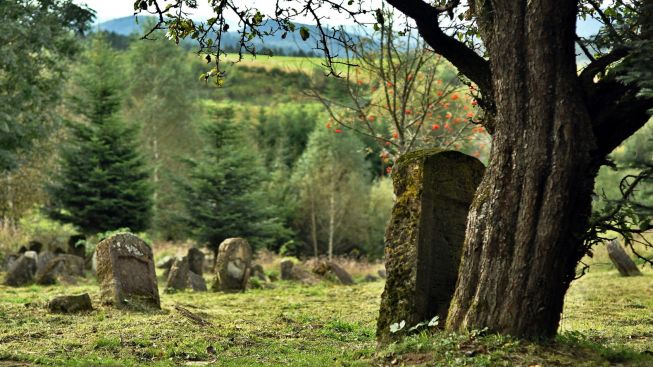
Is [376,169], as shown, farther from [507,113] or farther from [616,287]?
[507,113]

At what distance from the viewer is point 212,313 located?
13.7 metres

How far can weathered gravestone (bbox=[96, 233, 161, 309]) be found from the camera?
1273cm

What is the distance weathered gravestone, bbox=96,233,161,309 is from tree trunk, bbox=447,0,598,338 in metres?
6.66

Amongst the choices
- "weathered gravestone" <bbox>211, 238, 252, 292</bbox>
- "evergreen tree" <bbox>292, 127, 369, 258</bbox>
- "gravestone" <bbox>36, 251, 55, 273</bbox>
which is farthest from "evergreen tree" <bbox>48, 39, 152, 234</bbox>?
"evergreen tree" <bbox>292, 127, 369, 258</bbox>

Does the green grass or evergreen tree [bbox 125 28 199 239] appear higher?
evergreen tree [bbox 125 28 199 239]

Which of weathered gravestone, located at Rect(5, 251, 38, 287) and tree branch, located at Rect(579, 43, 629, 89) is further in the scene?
weathered gravestone, located at Rect(5, 251, 38, 287)

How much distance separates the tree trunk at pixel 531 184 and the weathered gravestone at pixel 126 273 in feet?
21.9

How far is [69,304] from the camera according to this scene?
12.0 meters

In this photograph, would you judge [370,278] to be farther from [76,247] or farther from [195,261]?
[76,247]

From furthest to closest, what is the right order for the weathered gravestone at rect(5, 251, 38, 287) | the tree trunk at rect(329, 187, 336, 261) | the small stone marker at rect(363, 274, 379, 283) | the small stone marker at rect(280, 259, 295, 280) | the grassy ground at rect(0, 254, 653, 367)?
the tree trunk at rect(329, 187, 336, 261), the small stone marker at rect(363, 274, 379, 283), the small stone marker at rect(280, 259, 295, 280), the weathered gravestone at rect(5, 251, 38, 287), the grassy ground at rect(0, 254, 653, 367)

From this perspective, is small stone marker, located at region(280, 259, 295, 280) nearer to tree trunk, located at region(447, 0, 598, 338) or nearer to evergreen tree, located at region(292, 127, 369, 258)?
tree trunk, located at region(447, 0, 598, 338)

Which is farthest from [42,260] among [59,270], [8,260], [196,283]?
[196,283]

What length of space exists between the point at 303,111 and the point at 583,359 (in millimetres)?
58920

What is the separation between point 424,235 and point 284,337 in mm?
3234
